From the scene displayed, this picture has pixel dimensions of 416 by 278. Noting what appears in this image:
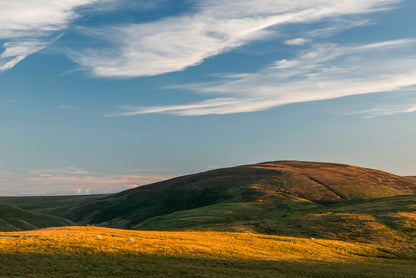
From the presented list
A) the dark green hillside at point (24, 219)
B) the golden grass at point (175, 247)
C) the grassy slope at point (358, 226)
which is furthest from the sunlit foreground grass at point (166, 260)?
the dark green hillside at point (24, 219)

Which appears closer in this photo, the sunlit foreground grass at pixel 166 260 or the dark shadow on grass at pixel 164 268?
the dark shadow on grass at pixel 164 268

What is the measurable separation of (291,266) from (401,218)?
211 feet

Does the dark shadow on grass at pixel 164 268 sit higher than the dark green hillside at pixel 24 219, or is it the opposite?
the dark shadow on grass at pixel 164 268

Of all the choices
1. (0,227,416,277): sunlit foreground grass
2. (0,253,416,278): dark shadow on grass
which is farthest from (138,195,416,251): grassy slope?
(0,253,416,278): dark shadow on grass

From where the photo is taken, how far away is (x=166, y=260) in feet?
134

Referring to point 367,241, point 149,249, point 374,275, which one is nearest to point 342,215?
point 367,241

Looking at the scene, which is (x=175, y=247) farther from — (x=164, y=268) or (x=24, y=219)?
(x=24, y=219)

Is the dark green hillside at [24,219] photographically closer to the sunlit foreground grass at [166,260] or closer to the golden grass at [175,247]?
the golden grass at [175,247]

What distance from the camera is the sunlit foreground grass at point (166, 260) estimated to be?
34.8 m

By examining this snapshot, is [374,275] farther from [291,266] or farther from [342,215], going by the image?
[342,215]

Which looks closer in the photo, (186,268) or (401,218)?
(186,268)

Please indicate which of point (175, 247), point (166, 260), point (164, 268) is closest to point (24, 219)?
point (175, 247)

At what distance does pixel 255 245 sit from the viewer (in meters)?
58.3

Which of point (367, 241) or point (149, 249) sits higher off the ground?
point (149, 249)
